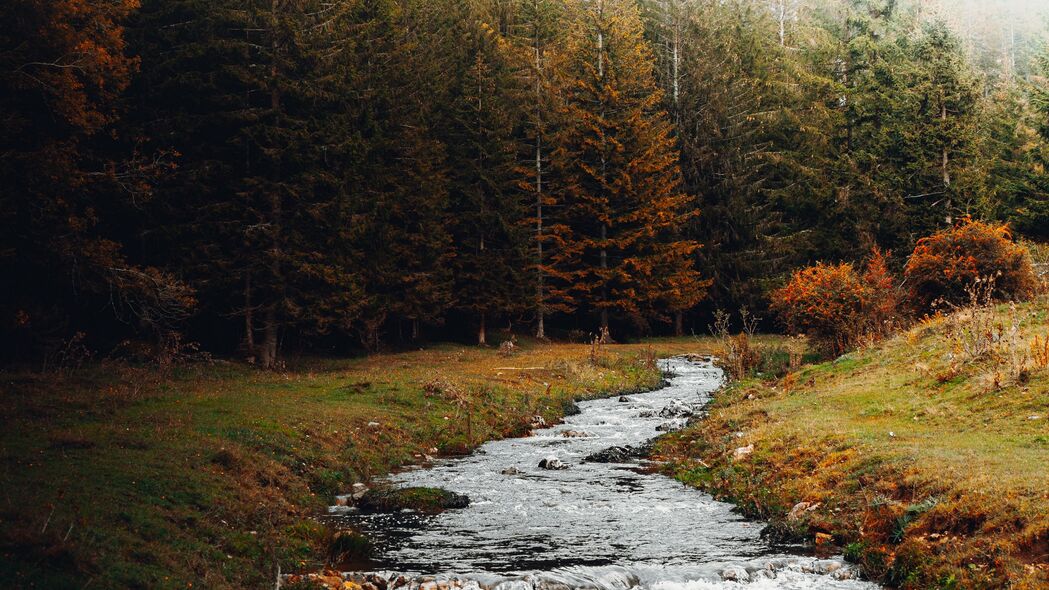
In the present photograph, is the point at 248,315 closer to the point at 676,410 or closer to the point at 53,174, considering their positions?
the point at 53,174

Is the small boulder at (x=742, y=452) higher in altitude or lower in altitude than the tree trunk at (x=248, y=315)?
lower

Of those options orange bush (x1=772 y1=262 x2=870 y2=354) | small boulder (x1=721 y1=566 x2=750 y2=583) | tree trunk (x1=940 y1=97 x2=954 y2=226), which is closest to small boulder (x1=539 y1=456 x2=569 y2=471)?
small boulder (x1=721 y1=566 x2=750 y2=583)

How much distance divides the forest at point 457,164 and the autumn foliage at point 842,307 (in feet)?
63.1

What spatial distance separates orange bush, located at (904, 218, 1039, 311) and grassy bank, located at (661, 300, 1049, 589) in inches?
111

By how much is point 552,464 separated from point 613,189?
128 feet

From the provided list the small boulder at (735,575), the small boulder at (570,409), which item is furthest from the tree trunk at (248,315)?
the small boulder at (735,575)

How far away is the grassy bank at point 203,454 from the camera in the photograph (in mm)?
9344

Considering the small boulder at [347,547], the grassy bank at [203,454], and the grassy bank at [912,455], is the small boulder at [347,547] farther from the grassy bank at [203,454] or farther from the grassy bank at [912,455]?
the grassy bank at [912,455]

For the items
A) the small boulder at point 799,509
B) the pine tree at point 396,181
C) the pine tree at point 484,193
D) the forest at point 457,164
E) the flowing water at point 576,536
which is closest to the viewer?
the flowing water at point 576,536

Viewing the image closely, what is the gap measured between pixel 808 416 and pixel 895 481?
6.00 meters

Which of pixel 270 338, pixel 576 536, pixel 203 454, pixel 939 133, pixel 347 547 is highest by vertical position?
pixel 939 133

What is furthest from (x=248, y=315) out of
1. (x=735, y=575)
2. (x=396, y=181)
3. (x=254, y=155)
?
(x=735, y=575)

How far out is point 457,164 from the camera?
5147cm

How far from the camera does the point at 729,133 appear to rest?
211 feet
